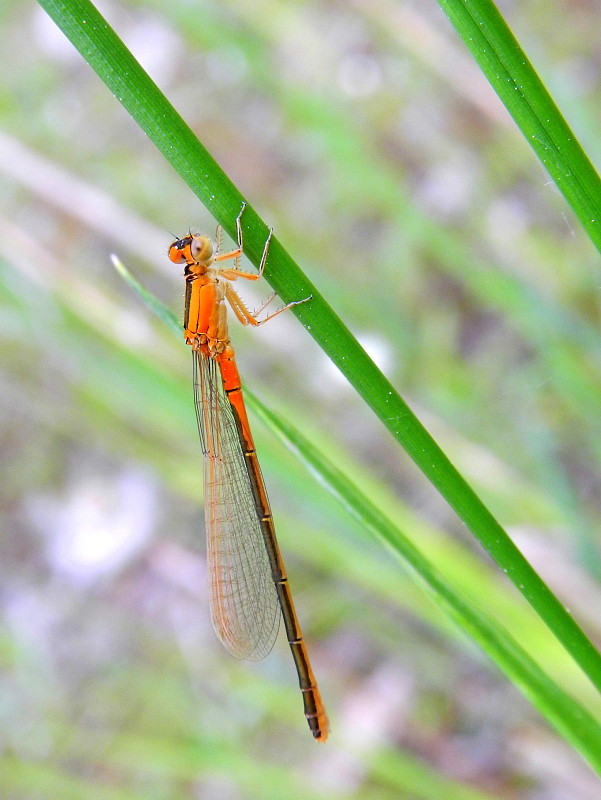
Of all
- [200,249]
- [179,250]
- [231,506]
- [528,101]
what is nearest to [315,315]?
[528,101]

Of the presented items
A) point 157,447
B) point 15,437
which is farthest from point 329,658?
point 15,437

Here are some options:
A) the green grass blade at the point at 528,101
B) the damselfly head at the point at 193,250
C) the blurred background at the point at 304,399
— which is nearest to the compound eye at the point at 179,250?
the damselfly head at the point at 193,250

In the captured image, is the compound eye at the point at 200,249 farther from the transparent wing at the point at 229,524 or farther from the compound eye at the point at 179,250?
the transparent wing at the point at 229,524

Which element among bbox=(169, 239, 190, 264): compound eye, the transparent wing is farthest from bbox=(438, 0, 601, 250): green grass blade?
the transparent wing

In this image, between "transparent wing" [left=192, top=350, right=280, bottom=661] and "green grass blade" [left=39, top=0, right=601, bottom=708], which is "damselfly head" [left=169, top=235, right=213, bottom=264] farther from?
"green grass blade" [left=39, top=0, right=601, bottom=708]

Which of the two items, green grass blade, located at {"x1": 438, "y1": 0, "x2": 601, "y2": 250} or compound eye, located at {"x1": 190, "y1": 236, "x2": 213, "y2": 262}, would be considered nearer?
green grass blade, located at {"x1": 438, "y1": 0, "x2": 601, "y2": 250}

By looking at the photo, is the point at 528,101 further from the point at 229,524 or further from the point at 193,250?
the point at 229,524
